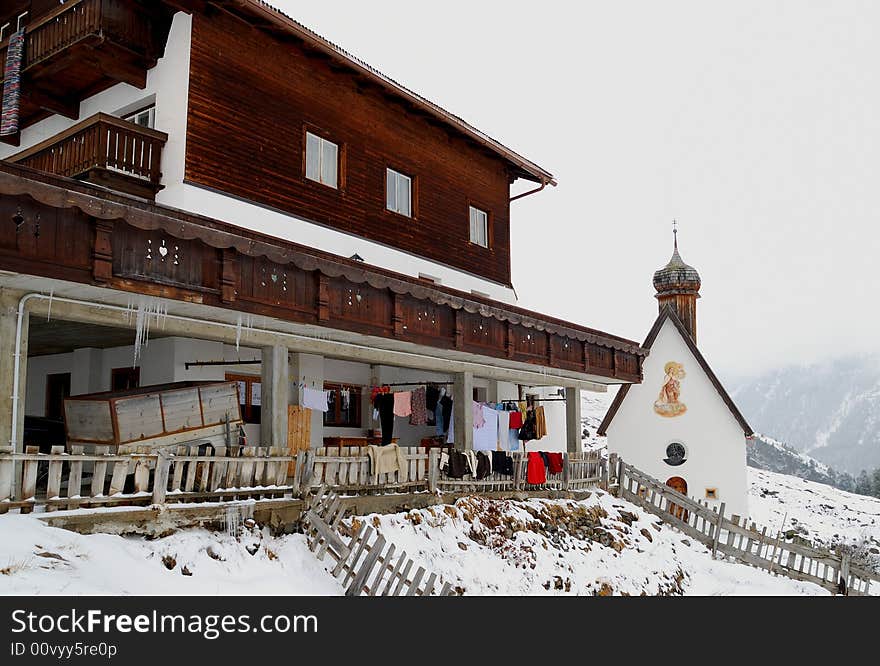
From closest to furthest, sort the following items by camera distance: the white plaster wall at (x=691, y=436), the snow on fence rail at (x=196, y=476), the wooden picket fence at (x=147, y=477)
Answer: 1. the wooden picket fence at (x=147, y=477)
2. the snow on fence rail at (x=196, y=476)
3. the white plaster wall at (x=691, y=436)

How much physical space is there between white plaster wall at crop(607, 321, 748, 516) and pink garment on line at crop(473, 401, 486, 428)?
12.9m

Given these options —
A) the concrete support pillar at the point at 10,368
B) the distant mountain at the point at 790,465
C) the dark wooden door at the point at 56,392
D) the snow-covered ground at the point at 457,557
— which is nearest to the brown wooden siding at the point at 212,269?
the concrete support pillar at the point at 10,368

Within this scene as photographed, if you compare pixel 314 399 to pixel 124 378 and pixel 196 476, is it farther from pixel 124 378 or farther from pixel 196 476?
pixel 196 476

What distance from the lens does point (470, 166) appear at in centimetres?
2605

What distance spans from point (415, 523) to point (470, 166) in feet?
43.5

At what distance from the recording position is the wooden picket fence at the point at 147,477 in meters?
10.7

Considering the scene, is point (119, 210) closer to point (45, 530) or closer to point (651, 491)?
point (45, 530)

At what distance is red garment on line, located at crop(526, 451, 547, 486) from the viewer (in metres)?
21.2

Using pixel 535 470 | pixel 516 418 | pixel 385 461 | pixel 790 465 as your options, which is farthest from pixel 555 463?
pixel 790 465

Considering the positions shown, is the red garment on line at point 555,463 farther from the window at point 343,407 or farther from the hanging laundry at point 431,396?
the window at point 343,407

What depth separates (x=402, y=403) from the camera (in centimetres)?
2108

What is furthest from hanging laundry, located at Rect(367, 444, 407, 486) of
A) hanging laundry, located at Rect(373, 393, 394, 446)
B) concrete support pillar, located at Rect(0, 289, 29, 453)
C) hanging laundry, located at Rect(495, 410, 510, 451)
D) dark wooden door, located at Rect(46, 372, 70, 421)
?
dark wooden door, located at Rect(46, 372, 70, 421)

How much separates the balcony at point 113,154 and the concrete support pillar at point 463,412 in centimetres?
849
